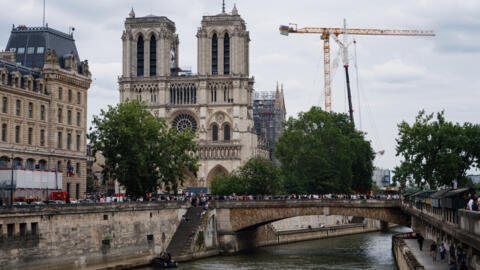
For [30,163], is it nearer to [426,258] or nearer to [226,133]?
[426,258]

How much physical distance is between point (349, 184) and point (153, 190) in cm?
3790

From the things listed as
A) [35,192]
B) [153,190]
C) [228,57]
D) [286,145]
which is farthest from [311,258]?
[228,57]

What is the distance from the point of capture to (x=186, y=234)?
73188 millimetres

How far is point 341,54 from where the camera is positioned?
179750 mm

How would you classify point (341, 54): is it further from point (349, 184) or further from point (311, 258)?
point (311, 258)

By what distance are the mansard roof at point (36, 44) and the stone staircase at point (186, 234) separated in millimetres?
22611

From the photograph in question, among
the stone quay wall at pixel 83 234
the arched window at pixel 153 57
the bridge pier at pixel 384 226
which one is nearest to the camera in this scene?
the stone quay wall at pixel 83 234

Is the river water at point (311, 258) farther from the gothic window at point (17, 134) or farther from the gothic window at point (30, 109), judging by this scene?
the gothic window at point (30, 109)

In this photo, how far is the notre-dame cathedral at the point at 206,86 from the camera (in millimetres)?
149625

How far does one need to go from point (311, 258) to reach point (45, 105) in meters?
30.6

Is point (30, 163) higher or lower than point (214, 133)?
lower

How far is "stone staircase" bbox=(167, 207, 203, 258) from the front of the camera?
70062 mm

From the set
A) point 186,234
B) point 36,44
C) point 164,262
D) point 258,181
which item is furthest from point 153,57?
point 164,262

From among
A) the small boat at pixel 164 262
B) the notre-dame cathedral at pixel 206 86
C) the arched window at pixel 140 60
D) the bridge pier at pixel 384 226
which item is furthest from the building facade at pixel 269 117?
the small boat at pixel 164 262
